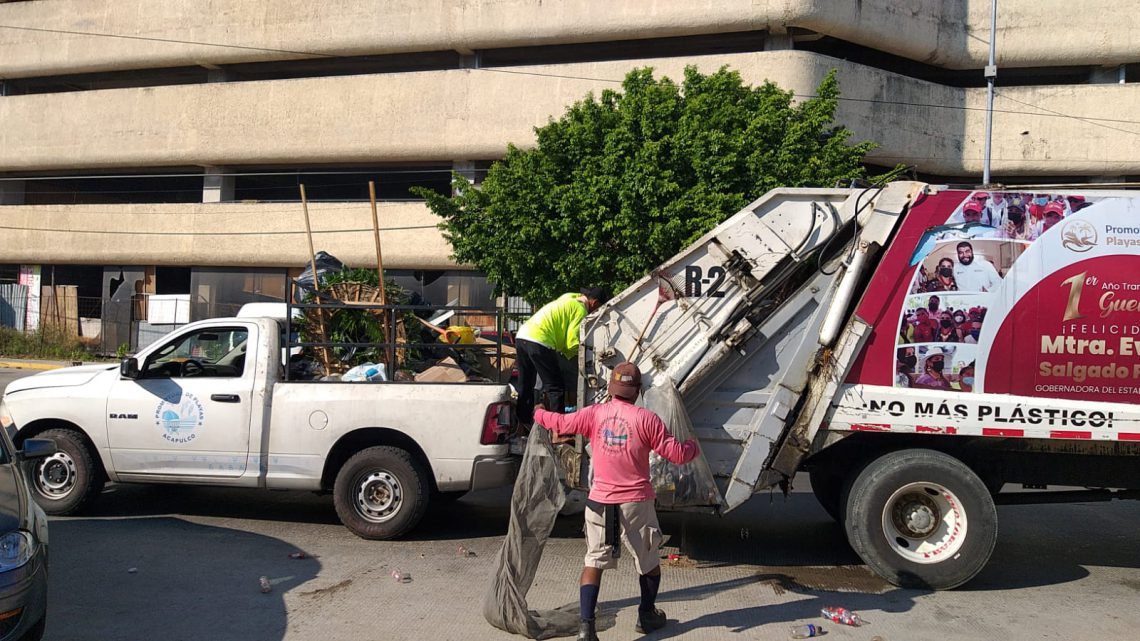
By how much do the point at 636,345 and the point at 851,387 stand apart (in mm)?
1566

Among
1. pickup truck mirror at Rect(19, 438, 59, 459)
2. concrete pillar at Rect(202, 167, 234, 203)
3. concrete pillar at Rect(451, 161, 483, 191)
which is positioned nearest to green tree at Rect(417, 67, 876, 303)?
pickup truck mirror at Rect(19, 438, 59, 459)

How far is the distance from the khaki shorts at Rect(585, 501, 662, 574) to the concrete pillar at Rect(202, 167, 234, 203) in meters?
25.6

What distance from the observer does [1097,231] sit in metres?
6.07

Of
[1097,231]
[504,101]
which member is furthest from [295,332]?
[504,101]

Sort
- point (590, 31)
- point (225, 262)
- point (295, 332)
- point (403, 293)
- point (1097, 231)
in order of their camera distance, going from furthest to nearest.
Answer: point (225, 262) < point (590, 31) < point (403, 293) < point (295, 332) < point (1097, 231)

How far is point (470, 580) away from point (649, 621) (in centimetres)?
156

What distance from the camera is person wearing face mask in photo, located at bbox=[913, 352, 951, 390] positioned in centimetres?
618

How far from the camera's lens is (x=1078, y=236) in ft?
19.9

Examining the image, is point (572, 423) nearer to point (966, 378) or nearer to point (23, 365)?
point (966, 378)

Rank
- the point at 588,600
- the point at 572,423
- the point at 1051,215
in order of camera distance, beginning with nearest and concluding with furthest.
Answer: the point at 588,600, the point at 572,423, the point at 1051,215

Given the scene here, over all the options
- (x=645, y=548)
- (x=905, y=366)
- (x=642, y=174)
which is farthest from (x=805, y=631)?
(x=642, y=174)

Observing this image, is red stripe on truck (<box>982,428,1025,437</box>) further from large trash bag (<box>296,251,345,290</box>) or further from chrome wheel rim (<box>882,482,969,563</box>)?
large trash bag (<box>296,251,345,290</box>)

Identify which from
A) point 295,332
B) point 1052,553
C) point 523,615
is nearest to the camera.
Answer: point 523,615

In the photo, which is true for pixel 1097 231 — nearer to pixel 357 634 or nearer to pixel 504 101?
pixel 357 634
